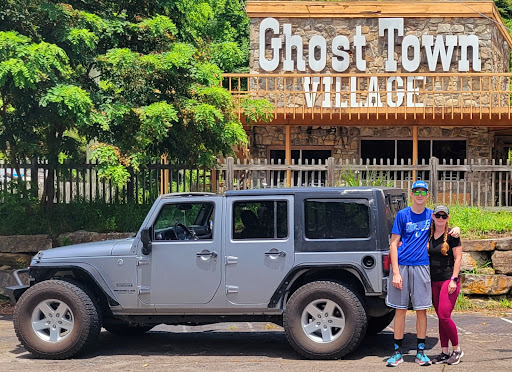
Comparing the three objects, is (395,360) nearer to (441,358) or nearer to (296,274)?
(441,358)

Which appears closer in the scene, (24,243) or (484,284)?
(484,284)

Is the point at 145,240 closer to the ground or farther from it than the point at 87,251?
farther from it

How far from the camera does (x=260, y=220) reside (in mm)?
8297

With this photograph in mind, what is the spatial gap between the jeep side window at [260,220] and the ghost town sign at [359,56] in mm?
14874

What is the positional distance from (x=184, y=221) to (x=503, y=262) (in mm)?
5737

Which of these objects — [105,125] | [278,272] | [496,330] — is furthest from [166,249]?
[496,330]

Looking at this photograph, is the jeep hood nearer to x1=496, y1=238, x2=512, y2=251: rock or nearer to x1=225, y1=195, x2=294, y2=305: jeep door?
x1=225, y1=195, x2=294, y2=305: jeep door

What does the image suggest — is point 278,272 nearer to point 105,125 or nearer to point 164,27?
point 105,125

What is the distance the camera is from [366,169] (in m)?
14.2

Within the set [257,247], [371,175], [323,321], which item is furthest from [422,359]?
[371,175]

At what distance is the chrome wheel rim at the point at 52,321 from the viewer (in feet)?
27.3

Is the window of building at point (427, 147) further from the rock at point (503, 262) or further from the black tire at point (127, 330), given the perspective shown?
the black tire at point (127, 330)

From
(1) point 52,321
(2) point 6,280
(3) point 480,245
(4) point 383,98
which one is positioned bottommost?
(2) point 6,280

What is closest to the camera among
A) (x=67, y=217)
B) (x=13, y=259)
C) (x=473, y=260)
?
(x=473, y=260)
